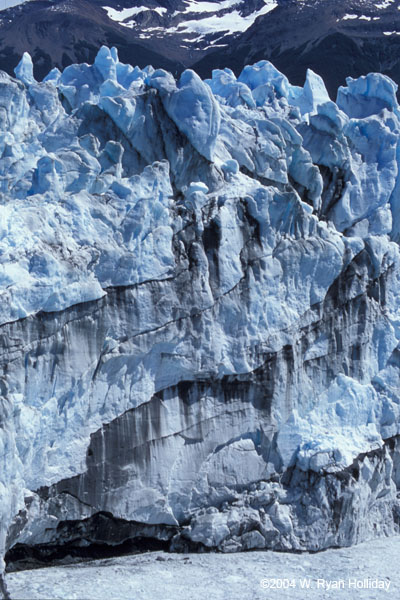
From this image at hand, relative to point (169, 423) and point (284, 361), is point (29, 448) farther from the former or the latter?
point (284, 361)

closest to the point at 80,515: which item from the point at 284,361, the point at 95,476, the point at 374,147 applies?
the point at 95,476

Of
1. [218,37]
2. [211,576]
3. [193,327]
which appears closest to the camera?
[211,576]

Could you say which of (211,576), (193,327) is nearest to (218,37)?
(193,327)

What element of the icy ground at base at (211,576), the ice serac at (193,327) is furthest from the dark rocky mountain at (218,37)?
the icy ground at base at (211,576)

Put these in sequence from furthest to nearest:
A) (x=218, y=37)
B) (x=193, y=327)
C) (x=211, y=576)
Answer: (x=218, y=37) < (x=193, y=327) < (x=211, y=576)

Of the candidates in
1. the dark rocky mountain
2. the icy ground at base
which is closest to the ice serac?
the icy ground at base

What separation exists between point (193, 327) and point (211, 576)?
5.39 meters

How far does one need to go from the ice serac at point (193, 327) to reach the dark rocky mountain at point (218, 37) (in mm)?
43404

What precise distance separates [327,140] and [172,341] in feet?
24.5

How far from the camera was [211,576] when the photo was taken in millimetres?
18328

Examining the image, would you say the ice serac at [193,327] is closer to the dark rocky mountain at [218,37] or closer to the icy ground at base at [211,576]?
the icy ground at base at [211,576]

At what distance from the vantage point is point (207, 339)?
796 inches

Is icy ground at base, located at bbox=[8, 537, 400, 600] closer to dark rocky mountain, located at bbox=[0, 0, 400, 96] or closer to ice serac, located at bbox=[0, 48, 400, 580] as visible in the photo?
ice serac, located at bbox=[0, 48, 400, 580]

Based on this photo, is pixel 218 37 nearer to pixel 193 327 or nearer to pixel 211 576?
pixel 193 327
